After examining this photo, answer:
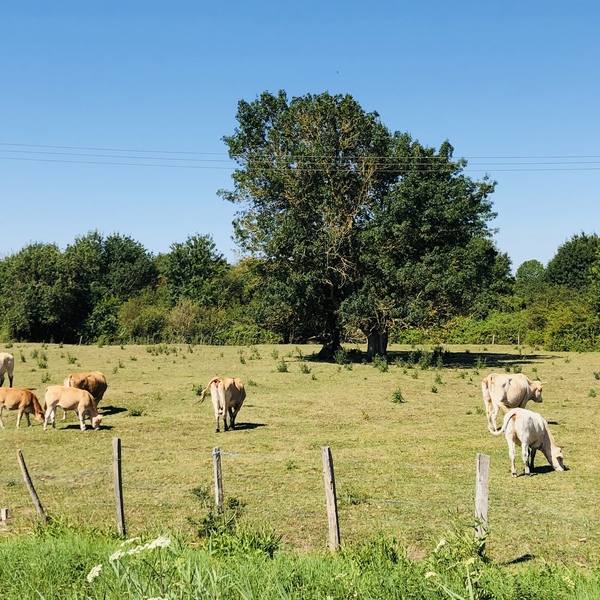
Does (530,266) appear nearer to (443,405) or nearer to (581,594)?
(443,405)

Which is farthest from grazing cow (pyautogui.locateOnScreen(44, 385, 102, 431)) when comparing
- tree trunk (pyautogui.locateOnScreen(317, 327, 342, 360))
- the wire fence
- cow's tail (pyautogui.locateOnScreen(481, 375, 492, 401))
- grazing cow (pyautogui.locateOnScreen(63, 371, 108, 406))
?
tree trunk (pyautogui.locateOnScreen(317, 327, 342, 360))

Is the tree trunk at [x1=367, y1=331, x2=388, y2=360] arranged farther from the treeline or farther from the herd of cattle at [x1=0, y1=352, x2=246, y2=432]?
the herd of cattle at [x1=0, y1=352, x2=246, y2=432]

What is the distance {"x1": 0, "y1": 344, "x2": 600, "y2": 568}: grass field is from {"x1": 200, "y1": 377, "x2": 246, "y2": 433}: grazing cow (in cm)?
56

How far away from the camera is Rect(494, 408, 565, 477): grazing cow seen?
1353cm

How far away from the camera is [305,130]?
37750mm

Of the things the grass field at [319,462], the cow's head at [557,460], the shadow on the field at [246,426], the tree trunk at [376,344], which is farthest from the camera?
the tree trunk at [376,344]

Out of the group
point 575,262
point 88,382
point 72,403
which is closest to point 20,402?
point 72,403

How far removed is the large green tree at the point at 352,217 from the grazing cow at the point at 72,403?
1812 centimetres

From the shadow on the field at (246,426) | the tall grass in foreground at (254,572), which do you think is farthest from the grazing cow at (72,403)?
the tall grass in foreground at (254,572)

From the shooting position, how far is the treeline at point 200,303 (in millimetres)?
40281

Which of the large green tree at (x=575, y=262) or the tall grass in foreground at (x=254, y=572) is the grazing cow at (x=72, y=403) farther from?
the large green tree at (x=575, y=262)

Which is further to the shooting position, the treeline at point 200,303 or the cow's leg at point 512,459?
the treeline at point 200,303

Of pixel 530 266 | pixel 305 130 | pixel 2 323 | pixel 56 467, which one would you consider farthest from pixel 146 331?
pixel 530 266

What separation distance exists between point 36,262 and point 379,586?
2855 inches
